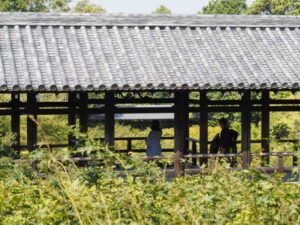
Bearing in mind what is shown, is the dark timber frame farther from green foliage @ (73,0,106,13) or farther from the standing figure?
green foliage @ (73,0,106,13)

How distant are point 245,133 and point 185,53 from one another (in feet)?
6.53

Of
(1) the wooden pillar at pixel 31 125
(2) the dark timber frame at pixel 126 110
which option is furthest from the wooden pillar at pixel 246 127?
(1) the wooden pillar at pixel 31 125

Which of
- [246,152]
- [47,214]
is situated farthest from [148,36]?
[47,214]

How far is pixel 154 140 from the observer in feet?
44.2

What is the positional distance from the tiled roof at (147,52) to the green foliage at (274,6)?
101 ft

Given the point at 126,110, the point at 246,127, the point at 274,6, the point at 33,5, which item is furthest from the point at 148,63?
the point at 274,6

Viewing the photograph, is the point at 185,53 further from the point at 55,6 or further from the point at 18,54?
the point at 55,6

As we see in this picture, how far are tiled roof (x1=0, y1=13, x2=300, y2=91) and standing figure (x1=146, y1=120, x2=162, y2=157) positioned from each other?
50.4 inches

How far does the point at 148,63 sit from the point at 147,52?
0.46 meters

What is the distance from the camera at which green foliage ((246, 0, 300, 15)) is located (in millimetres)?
45062

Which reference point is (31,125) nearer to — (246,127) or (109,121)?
(109,121)

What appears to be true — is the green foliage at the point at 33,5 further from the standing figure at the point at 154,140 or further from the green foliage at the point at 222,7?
the standing figure at the point at 154,140

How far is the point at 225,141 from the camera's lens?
543 inches

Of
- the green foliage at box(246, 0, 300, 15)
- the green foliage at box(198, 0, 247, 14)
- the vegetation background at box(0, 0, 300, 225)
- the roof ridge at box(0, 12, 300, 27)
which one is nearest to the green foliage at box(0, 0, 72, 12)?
the green foliage at box(198, 0, 247, 14)
